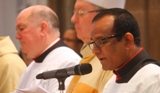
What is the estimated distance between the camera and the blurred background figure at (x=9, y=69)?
572cm

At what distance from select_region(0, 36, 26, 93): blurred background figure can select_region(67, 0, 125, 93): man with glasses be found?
1380mm

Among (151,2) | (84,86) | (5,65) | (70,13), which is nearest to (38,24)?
(5,65)

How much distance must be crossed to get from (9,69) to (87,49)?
1.49 metres

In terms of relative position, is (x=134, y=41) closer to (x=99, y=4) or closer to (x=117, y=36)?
(x=117, y=36)

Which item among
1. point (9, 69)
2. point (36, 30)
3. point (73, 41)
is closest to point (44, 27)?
point (36, 30)

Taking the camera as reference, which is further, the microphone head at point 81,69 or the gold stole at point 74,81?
the gold stole at point 74,81

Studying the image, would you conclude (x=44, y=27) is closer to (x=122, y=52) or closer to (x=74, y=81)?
(x=74, y=81)

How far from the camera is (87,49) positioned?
454 centimetres

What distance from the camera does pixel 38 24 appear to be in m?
5.33

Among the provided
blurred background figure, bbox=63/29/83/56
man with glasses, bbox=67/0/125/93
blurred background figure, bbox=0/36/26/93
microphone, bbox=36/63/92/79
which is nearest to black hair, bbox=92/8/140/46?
microphone, bbox=36/63/92/79

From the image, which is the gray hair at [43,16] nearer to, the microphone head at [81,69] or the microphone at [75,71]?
the microphone at [75,71]

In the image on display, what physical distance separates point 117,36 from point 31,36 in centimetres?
194

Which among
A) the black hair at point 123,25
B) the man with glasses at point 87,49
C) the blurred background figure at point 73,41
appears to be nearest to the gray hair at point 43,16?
the man with glasses at point 87,49

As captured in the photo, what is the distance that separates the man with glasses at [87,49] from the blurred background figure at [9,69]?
1.38 m
